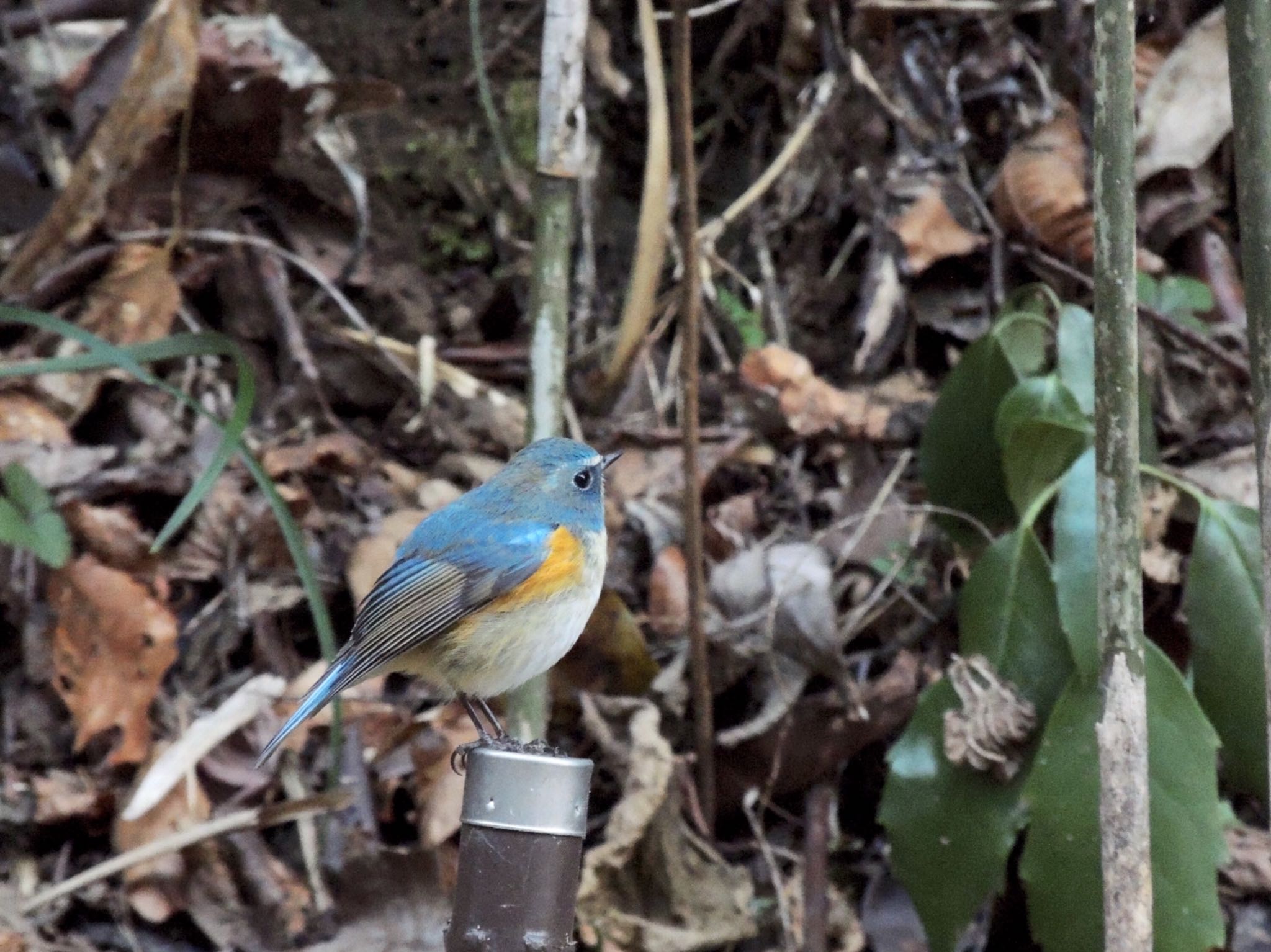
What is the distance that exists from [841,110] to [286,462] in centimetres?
253

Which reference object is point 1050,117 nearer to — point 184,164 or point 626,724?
point 626,724

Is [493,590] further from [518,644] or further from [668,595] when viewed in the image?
[668,595]

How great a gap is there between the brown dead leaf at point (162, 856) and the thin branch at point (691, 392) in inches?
58.1

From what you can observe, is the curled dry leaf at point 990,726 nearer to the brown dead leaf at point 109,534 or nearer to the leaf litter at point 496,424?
the leaf litter at point 496,424

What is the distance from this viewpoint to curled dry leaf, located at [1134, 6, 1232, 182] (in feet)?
16.8

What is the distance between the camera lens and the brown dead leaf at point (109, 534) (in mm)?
4477

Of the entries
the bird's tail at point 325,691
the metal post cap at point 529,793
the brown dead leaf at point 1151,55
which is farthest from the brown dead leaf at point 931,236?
the metal post cap at point 529,793

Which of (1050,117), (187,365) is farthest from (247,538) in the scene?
(1050,117)

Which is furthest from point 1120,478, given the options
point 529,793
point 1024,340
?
point 1024,340

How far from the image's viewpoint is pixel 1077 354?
12.6 feet

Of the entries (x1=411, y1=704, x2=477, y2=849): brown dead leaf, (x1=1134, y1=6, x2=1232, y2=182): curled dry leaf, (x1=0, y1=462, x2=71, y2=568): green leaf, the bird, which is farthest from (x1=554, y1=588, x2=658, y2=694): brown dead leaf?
(x1=1134, y1=6, x2=1232, y2=182): curled dry leaf

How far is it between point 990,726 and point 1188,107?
286 cm

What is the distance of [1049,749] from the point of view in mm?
3184

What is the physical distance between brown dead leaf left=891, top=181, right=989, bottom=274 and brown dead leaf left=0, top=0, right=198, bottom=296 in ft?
8.54
